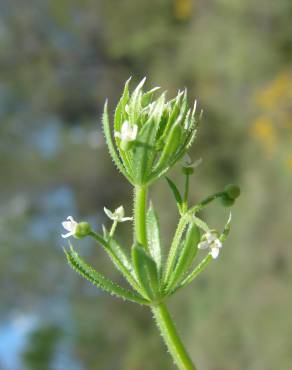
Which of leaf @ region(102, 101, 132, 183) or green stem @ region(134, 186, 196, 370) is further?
leaf @ region(102, 101, 132, 183)

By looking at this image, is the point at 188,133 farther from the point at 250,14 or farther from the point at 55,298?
the point at 55,298

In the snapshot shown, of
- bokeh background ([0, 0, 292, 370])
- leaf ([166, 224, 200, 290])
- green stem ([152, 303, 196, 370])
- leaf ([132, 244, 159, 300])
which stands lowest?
green stem ([152, 303, 196, 370])

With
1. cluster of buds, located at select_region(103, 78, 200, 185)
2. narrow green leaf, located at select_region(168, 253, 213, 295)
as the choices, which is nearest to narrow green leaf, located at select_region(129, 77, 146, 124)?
cluster of buds, located at select_region(103, 78, 200, 185)

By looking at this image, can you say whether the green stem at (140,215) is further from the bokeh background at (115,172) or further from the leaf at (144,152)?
the bokeh background at (115,172)

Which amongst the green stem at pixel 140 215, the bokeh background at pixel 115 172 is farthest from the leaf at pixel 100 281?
the bokeh background at pixel 115 172

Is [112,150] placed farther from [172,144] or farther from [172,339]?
[172,339]

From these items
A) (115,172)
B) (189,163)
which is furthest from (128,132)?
(115,172)

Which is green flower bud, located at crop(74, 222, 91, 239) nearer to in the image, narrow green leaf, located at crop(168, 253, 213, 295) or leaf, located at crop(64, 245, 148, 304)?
leaf, located at crop(64, 245, 148, 304)
